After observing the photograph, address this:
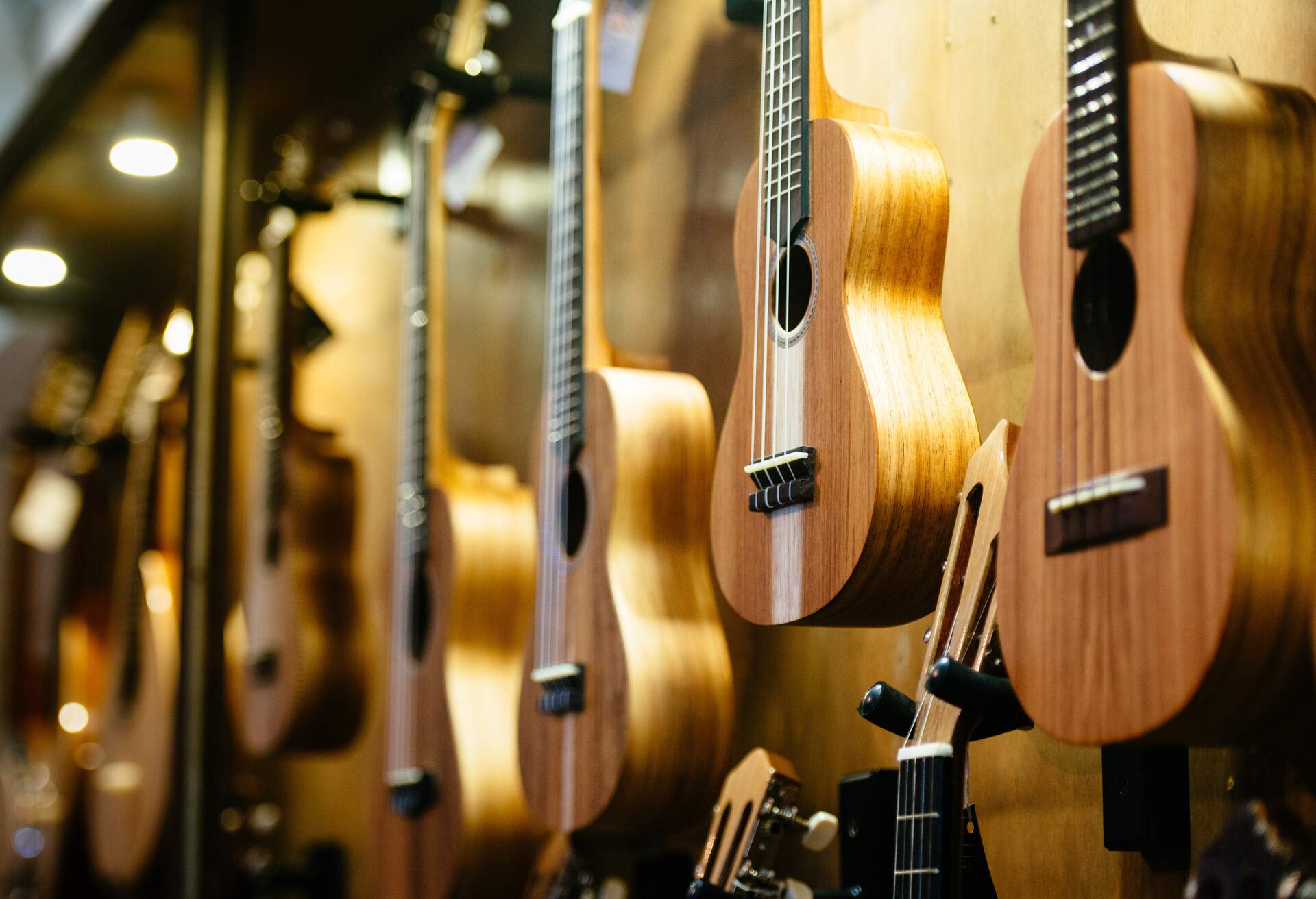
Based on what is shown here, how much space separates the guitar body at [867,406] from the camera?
123 cm

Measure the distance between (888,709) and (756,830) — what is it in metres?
0.28

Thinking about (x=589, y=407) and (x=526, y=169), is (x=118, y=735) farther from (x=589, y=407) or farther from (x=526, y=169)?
(x=589, y=407)

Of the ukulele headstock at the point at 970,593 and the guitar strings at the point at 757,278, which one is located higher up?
the guitar strings at the point at 757,278

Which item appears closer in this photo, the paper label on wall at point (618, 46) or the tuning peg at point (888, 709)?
the tuning peg at point (888, 709)

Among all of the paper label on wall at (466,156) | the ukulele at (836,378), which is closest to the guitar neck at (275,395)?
the paper label on wall at (466,156)

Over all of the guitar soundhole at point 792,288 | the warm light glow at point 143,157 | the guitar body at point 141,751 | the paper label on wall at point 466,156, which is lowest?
the guitar body at point 141,751

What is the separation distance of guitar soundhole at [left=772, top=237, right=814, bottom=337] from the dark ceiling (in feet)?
3.40

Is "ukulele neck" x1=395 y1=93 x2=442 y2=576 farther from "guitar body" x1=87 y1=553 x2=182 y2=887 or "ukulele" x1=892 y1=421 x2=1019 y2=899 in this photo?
"ukulele" x1=892 y1=421 x2=1019 y2=899

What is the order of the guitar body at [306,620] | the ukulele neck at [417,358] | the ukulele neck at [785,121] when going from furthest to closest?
1. the guitar body at [306,620]
2. the ukulele neck at [417,358]
3. the ukulele neck at [785,121]

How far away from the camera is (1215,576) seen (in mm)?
887

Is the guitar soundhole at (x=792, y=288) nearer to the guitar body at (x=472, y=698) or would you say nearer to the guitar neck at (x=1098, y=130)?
the guitar neck at (x=1098, y=130)

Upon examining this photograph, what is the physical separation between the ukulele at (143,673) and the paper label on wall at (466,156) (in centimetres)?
108

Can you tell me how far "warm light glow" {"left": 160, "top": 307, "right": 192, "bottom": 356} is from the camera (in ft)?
9.62

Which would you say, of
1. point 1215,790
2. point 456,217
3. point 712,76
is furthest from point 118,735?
point 1215,790
